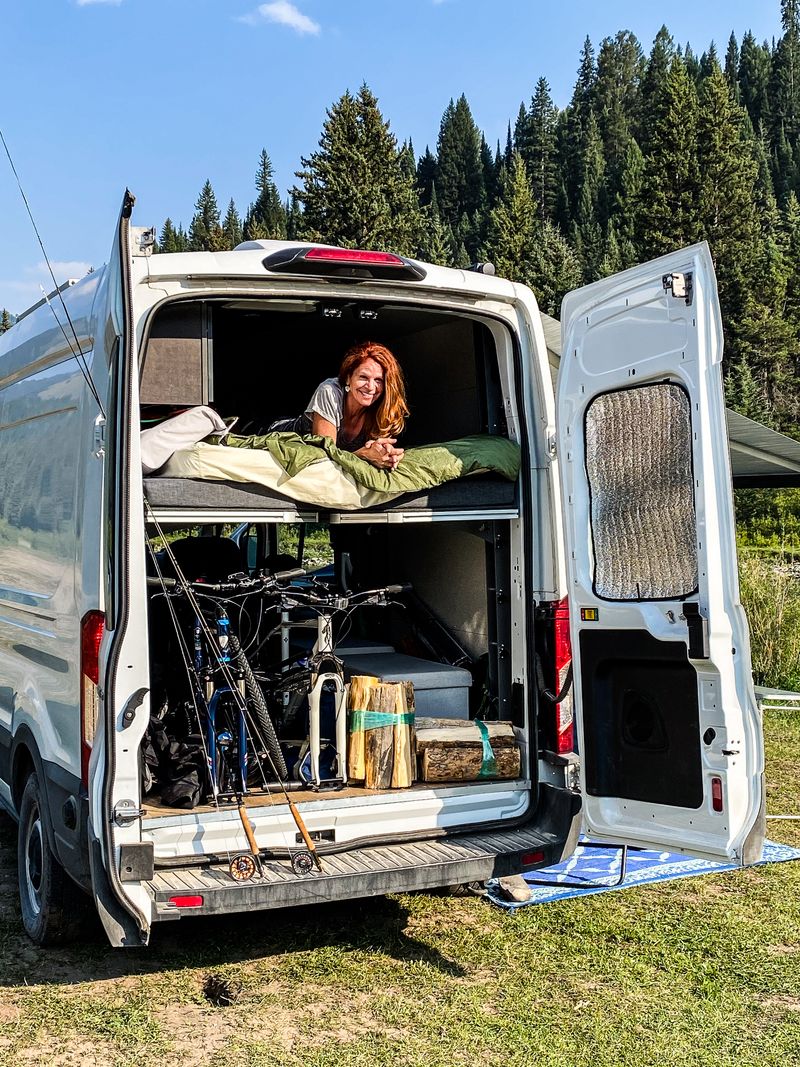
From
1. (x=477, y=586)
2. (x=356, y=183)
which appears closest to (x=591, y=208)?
(x=356, y=183)

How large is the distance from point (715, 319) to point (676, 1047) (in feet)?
7.84

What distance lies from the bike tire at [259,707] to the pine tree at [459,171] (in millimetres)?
114779

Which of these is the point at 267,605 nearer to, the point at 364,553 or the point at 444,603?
the point at 444,603

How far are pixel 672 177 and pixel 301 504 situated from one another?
66.8 meters

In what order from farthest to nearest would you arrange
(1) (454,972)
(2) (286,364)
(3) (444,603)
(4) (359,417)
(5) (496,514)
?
(2) (286,364), (3) (444,603), (4) (359,417), (5) (496,514), (1) (454,972)

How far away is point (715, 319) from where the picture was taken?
Result: 3883mm

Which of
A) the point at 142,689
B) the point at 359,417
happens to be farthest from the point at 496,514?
the point at 142,689

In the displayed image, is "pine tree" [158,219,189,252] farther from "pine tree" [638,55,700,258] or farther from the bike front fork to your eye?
the bike front fork

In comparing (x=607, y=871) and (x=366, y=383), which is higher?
(x=366, y=383)

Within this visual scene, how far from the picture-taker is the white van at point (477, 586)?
382cm

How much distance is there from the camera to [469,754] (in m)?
4.72

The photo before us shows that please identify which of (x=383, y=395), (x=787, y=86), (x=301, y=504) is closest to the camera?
(x=301, y=504)

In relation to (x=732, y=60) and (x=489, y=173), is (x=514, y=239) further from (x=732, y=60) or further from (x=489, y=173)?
(x=732, y=60)

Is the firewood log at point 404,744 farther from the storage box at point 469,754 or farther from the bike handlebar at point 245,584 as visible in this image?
the bike handlebar at point 245,584
